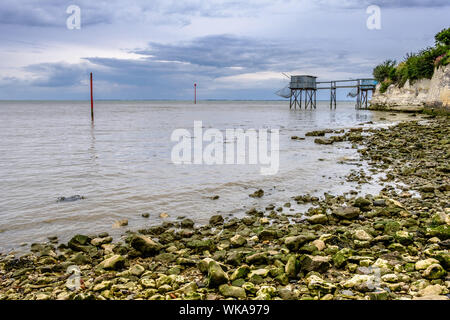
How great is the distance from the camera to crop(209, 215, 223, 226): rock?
7015mm

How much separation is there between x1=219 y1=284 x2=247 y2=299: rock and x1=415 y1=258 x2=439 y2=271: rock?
2264 mm

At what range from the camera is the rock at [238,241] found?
5625mm

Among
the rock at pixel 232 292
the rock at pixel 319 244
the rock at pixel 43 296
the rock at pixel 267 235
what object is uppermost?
the rock at pixel 319 244

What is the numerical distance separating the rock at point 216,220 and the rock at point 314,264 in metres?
2.67

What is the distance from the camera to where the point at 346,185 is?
9.73 m

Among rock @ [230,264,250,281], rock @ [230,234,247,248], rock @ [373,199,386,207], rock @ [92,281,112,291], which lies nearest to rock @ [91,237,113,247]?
rock @ [92,281,112,291]

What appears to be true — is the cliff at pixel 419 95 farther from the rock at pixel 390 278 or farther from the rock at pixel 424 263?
the rock at pixel 390 278

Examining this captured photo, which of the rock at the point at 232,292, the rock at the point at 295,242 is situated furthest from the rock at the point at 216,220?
the rock at the point at 232,292

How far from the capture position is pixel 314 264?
449cm

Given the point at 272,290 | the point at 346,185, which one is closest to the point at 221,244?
the point at 272,290

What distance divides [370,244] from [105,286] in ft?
12.9

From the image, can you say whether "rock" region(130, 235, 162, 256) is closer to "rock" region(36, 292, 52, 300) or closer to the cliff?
"rock" region(36, 292, 52, 300)

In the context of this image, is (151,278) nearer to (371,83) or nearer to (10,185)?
(10,185)
